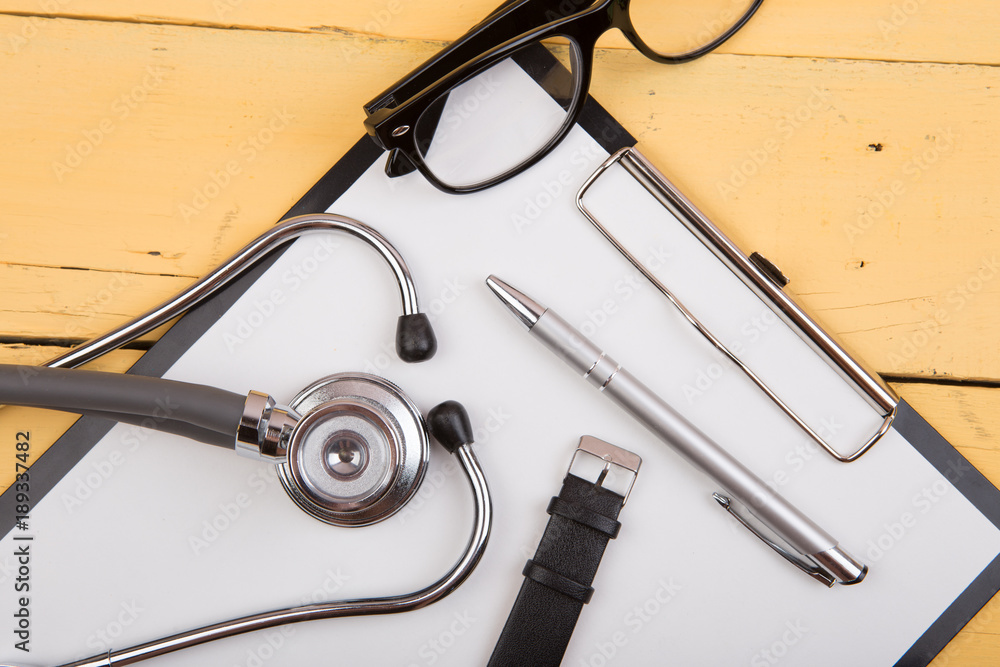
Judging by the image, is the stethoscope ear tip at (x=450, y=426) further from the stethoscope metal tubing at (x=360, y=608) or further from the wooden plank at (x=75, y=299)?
the wooden plank at (x=75, y=299)

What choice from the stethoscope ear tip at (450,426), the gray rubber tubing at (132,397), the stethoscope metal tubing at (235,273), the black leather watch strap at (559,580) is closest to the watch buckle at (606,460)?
the black leather watch strap at (559,580)

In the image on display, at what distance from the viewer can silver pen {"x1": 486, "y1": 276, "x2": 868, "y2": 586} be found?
0.60 m

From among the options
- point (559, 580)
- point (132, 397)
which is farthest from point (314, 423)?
point (559, 580)

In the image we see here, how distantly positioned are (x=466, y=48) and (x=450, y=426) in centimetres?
36

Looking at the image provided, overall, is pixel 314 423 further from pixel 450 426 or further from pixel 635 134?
pixel 635 134

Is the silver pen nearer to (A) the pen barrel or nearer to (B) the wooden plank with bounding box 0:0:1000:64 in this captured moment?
(A) the pen barrel

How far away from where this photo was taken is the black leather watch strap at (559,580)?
0.61 meters

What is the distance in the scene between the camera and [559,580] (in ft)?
2.00

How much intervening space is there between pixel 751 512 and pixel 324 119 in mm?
586

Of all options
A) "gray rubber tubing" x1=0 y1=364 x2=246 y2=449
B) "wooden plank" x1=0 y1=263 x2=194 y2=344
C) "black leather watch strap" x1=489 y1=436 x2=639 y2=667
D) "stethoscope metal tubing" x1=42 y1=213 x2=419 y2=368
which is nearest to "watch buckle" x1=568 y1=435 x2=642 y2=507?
"black leather watch strap" x1=489 y1=436 x2=639 y2=667

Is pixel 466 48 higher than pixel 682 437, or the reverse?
pixel 466 48

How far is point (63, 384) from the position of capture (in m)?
0.53

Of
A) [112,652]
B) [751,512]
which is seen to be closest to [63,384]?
[112,652]

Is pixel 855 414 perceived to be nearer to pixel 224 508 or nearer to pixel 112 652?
pixel 224 508
